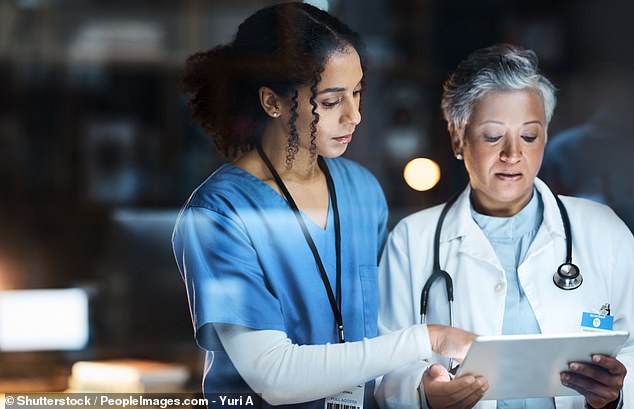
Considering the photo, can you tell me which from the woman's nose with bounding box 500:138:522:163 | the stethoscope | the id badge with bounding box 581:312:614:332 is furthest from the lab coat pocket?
the id badge with bounding box 581:312:614:332

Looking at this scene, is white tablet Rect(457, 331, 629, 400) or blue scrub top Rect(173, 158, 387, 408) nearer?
white tablet Rect(457, 331, 629, 400)

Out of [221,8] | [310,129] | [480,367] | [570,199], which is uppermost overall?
[221,8]

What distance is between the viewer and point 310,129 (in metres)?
2.59

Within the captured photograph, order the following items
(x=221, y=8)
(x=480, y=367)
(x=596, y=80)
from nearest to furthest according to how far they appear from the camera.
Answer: (x=480, y=367) < (x=221, y=8) < (x=596, y=80)

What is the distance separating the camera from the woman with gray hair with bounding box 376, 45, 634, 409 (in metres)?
2.63

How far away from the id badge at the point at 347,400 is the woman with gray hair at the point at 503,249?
3.6 inches

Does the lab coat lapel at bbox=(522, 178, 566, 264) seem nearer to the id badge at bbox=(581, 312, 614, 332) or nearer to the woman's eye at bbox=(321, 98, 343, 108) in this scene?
the id badge at bbox=(581, 312, 614, 332)

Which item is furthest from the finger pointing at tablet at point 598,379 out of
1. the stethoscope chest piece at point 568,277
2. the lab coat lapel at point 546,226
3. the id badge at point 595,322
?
the lab coat lapel at point 546,226

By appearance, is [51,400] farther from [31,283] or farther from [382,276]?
[382,276]

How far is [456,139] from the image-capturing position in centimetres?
270

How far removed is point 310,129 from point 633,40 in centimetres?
113

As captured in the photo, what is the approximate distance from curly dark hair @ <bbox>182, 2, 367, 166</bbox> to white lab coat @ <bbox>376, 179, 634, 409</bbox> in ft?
1.51

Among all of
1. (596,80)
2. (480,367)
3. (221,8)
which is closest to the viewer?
(480,367)

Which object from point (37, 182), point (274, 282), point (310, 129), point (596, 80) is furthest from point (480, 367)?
point (37, 182)
